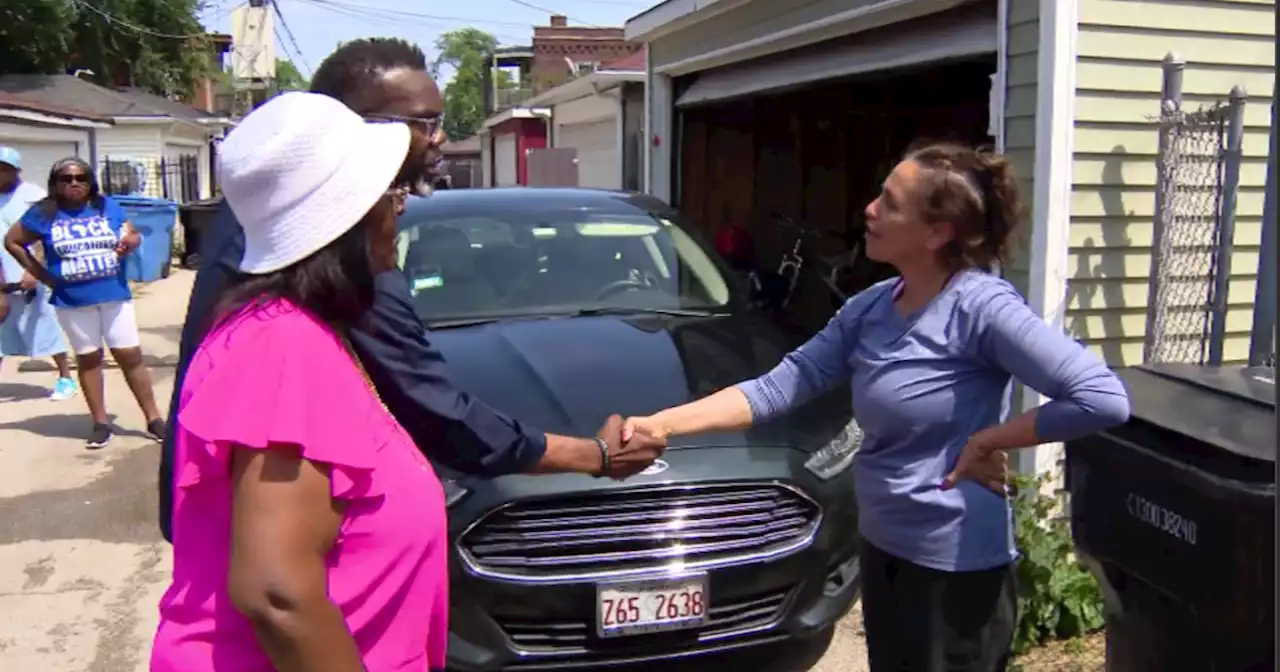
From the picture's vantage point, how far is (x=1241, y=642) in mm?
2088

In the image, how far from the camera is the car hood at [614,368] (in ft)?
12.2

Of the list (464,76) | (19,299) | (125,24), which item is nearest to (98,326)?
(19,299)

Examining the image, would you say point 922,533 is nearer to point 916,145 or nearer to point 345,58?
point 916,145

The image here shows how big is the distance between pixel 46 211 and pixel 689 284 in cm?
426

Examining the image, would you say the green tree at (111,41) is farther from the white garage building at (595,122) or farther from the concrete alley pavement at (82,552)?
the concrete alley pavement at (82,552)

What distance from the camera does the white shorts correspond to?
22.9 ft

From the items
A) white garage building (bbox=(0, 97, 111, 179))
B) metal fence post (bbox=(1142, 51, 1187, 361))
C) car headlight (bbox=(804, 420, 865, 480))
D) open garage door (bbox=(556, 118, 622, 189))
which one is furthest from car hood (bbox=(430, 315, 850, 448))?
white garage building (bbox=(0, 97, 111, 179))

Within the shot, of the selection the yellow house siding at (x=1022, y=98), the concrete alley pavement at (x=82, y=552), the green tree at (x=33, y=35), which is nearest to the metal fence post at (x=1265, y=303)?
Answer: the yellow house siding at (x=1022, y=98)

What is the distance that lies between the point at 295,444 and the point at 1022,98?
4370 mm

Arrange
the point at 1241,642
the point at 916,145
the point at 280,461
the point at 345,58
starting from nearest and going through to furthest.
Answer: the point at 280,461, the point at 1241,642, the point at 345,58, the point at 916,145

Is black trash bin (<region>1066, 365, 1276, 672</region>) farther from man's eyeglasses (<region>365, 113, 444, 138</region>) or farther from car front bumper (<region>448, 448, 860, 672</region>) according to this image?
man's eyeglasses (<region>365, 113, 444, 138</region>)

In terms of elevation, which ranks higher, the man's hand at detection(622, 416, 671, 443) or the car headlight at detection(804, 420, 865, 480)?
the man's hand at detection(622, 416, 671, 443)

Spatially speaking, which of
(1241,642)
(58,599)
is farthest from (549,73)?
(1241,642)

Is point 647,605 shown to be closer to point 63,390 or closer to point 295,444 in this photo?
point 295,444
